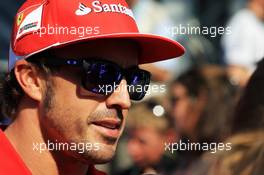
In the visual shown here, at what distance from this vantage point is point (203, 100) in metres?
5.21

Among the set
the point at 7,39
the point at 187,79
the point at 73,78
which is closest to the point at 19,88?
the point at 73,78

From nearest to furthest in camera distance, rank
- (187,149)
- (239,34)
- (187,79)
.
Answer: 1. (187,149)
2. (187,79)
3. (239,34)

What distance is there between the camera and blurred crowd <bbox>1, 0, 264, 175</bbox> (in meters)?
3.67

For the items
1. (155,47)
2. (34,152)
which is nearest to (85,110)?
(34,152)

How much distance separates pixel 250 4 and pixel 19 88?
3526mm

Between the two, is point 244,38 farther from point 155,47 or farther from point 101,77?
point 101,77

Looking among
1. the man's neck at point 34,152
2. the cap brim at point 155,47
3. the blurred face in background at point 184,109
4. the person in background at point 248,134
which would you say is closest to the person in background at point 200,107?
the blurred face in background at point 184,109

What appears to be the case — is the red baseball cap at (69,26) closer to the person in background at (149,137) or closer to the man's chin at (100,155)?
the man's chin at (100,155)

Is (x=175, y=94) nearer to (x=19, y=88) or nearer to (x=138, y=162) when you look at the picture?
(x=138, y=162)

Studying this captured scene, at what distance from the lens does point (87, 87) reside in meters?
2.94

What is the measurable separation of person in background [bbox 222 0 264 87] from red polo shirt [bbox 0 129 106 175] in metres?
3.10

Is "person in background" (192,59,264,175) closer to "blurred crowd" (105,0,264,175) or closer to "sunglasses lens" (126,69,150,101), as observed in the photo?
"blurred crowd" (105,0,264,175)

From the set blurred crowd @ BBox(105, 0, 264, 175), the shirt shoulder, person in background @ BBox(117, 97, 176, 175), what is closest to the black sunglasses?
the shirt shoulder

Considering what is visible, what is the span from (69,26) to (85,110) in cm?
31
